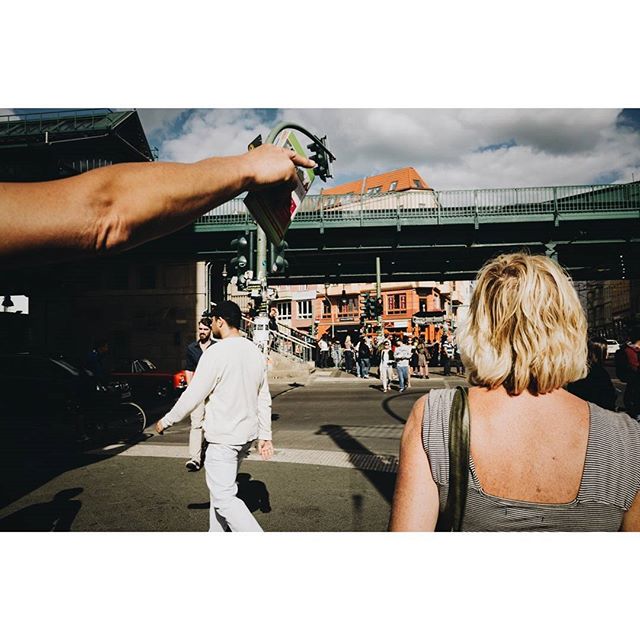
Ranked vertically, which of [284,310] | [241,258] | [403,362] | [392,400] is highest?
[241,258]

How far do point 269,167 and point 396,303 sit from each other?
58842 mm

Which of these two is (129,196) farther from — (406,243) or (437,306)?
(437,306)

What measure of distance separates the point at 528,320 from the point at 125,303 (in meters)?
27.0

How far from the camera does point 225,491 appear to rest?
357 cm

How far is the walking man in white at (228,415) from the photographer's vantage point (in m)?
3.57

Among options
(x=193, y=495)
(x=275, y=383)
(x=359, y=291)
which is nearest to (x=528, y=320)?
(x=193, y=495)

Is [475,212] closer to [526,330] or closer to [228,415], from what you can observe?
[228,415]

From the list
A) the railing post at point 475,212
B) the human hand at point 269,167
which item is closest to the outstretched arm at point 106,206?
the human hand at point 269,167

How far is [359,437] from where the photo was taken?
30.6 feet

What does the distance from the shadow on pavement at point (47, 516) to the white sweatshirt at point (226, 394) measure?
2173 mm

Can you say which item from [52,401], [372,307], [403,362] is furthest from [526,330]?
[372,307]

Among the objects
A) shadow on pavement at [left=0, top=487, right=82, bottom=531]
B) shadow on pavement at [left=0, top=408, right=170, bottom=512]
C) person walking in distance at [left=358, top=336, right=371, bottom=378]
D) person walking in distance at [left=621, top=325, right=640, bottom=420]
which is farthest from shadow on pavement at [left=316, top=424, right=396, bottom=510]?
person walking in distance at [left=358, top=336, right=371, bottom=378]

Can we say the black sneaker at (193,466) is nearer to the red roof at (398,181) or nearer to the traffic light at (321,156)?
the traffic light at (321,156)

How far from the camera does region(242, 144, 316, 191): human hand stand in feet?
3.70
